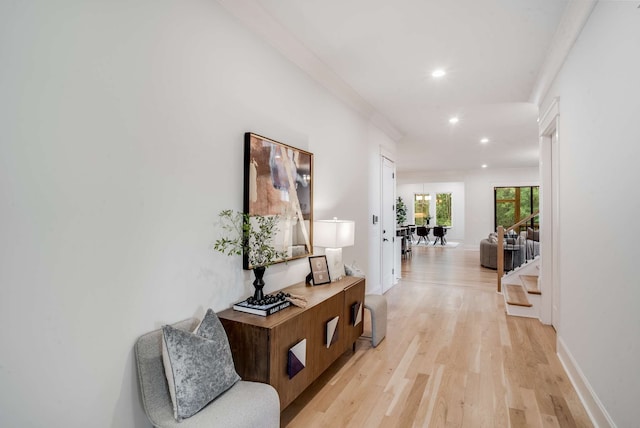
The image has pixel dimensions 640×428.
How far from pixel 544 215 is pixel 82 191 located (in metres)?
4.45

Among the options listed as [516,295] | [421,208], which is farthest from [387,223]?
[421,208]

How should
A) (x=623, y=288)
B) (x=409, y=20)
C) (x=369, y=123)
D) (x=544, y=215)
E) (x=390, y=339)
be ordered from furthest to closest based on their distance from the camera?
(x=369, y=123)
(x=544, y=215)
(x=390, y=339)
(x=409, y=20)
(x=623, y=288)

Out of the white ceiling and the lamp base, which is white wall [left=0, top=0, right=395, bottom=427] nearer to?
the white ceiling

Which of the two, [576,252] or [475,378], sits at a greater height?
[576,252]

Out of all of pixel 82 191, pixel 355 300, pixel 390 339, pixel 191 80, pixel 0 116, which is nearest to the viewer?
pixel 0 116

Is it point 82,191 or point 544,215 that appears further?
point 544,215

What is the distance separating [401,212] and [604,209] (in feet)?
37.0

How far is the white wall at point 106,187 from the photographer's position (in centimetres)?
128

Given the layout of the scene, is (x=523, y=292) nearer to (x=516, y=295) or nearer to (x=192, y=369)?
(x=516, y=295)

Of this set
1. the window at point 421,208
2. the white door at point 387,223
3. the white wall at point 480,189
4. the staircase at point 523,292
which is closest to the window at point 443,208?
the window at point 421,208

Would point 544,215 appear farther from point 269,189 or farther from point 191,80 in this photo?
point 191,80

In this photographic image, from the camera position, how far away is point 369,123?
4801 millimetres

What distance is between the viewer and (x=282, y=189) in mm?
2748

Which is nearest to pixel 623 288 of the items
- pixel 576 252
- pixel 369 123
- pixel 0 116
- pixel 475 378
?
pixel 576 252
